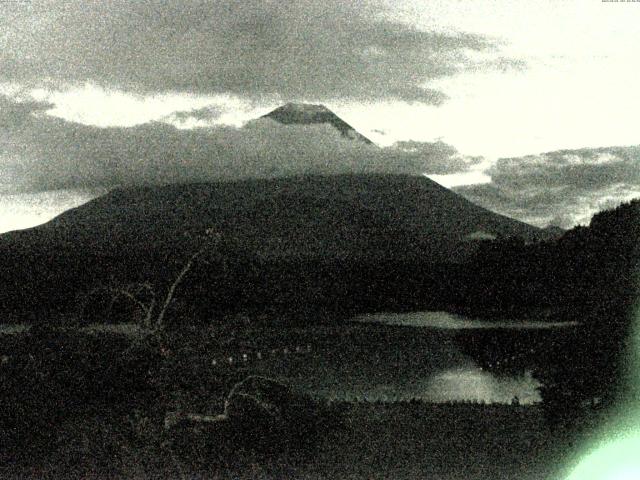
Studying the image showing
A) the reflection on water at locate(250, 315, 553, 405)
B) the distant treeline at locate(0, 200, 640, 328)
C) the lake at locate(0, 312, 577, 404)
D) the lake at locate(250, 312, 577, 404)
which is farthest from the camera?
the distant treeline at locate(0, 200, 640, 328)

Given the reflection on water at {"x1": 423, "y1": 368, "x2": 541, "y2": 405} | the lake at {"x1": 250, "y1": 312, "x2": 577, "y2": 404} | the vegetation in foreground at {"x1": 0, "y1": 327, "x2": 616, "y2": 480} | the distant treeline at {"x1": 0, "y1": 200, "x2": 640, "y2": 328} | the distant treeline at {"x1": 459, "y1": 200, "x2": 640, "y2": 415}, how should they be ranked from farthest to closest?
the distant treeline at {"x1": 0, "y1": 200, "x2": 640, "y2": 328} < the lake at {"x1": 250, "y1": 312, "x2": 577, "y2": 404} < the reflection on water at {"x1": 423, "y1": 368, "x2": 541, "y2": 405} < the vegetation in foreground at {"x1": 0, "y1": 327, "x2": 616, "y2": 480} < the distant treeline at {"x1": 459, "y1": 200, "x2": 640, "y2": 415}

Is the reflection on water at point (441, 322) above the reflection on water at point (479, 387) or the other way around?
the other way around

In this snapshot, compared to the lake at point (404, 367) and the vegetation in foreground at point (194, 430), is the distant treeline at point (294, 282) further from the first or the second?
the vegetation in foreground at point (194, 430)

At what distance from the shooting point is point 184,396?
472 inches

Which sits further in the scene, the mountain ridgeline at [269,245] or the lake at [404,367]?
the mountain ridgeline at [269,245]

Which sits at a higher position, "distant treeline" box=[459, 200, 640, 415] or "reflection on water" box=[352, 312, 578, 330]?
"distant treeline" box=[459, 200, 640, 415]

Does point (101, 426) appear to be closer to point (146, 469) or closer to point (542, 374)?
point (146, 469)

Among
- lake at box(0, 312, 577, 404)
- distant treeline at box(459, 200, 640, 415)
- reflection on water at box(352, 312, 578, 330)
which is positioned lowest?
reflection on water at box(352, 312, 578, 330)

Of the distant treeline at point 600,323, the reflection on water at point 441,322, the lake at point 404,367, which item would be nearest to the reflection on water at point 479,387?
the lake at point 404,367

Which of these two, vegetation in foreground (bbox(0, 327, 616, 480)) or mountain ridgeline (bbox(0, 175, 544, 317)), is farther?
mountain ridgeline (bbox(0, 175, 544, 317))

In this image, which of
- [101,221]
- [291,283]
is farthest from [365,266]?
[101,221]

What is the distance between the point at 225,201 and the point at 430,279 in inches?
1279

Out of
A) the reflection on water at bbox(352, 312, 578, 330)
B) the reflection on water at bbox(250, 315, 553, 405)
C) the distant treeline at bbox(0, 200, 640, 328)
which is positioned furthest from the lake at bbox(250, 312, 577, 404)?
the distant treeline at bbox(0, 200, 640, 328)

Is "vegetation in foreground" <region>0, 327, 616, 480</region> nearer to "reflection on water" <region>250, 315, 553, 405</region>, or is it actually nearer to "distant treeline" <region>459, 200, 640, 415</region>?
"distant treeline" <region>459, 200, 640, 415</region>
